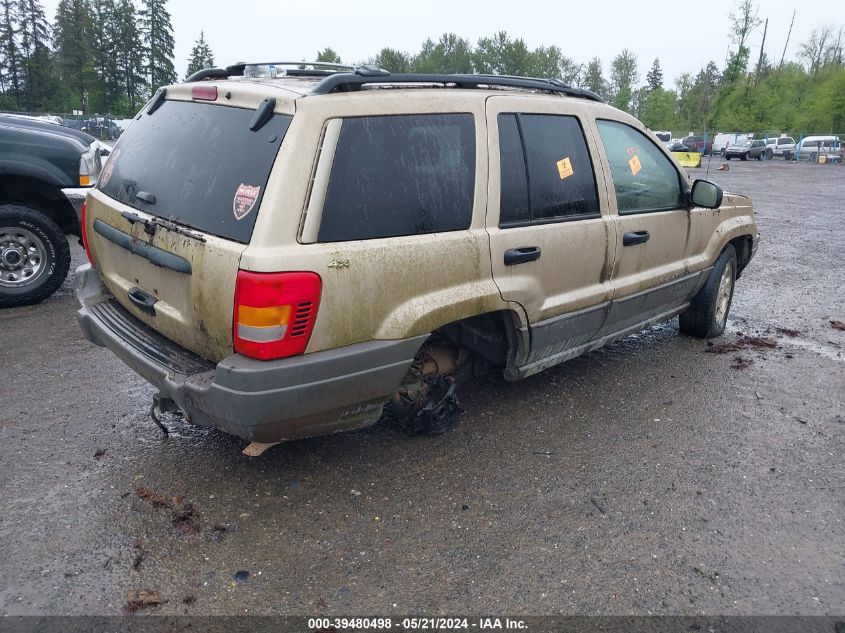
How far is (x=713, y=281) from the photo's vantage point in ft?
17.9

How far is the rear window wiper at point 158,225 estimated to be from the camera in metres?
2.92

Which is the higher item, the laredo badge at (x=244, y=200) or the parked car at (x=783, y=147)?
the parked car at (x=783, y=147)

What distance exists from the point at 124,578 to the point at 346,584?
89 cm

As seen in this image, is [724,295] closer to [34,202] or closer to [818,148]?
[34,202]

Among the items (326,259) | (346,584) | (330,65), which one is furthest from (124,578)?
(330,65)

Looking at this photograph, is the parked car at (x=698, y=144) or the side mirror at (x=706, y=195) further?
the parked car at (x=698, y=144)

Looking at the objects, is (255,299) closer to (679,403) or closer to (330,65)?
(330,65)

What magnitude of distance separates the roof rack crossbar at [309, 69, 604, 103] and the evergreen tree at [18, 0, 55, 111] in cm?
8394

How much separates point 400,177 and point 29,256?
177 inches

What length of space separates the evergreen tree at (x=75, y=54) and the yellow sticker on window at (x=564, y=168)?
8787 centimetres

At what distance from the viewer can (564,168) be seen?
3.88 metres

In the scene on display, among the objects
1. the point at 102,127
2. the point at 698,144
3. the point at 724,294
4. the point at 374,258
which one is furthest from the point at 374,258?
the point at 698,144

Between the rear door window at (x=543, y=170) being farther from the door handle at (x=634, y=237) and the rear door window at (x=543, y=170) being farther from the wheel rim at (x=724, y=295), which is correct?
the wheel rim at (x=724, y=295)

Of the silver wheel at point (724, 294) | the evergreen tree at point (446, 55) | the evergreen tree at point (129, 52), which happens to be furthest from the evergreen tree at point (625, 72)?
the silver wheel at point (724, 294)
